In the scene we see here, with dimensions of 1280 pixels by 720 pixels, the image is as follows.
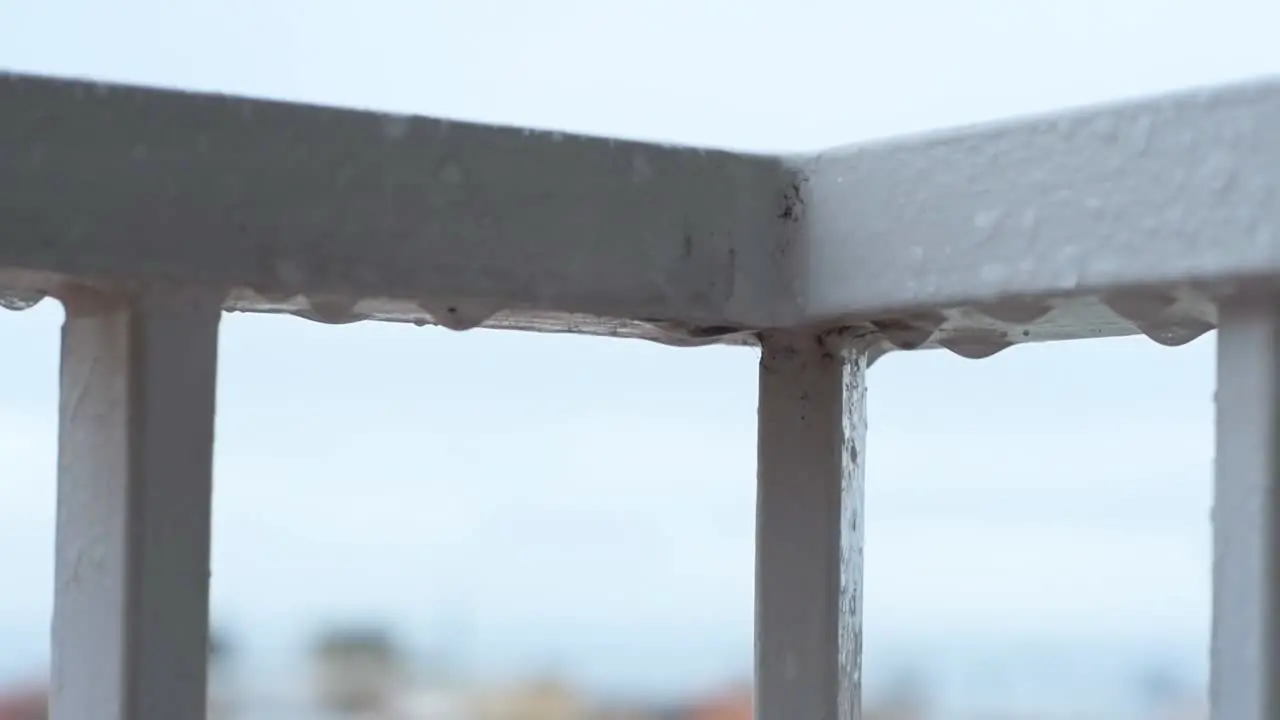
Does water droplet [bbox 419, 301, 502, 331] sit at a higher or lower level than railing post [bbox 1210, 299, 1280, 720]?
higher

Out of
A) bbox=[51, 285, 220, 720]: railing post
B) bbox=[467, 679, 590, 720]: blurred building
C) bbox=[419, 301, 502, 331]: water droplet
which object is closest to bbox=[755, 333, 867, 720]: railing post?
bbox=[419, 301, 502, 331]: water droplet

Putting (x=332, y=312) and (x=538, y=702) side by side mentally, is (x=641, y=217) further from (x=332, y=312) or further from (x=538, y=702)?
(x=538, y=702)

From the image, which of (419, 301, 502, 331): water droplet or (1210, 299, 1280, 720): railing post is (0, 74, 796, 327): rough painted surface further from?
(1210, 299, 1280, 720): railing post

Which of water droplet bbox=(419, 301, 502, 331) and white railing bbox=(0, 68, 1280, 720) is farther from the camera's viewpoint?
water droplet bbox=(419, 301, 502, 331)

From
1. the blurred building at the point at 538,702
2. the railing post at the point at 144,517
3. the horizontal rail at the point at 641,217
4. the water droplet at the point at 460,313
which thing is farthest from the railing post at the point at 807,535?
the blurred building at the point at 538,702

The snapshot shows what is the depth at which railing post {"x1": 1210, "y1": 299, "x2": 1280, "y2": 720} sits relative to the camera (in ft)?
2.67

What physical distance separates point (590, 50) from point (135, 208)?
0.84 m

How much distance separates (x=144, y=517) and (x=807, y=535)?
38 centimetres

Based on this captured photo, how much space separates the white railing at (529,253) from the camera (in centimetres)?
82

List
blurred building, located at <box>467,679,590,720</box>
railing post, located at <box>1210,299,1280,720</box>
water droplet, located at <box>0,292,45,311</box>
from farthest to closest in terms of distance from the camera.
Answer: blurred building, located at <box>467,679,590,720</box>
water droplet, located at <box>0,292,45,311</box>
railing post, located at <box>1210,299,1280,720</box>

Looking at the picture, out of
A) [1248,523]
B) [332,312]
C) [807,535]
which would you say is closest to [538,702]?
[807,535]

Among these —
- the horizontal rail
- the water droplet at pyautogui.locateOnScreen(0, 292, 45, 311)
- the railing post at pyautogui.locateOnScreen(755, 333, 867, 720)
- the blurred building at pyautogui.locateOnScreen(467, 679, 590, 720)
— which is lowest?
the blurred building at pyautogui.locateOnScreen(467, 679, 590, 720)

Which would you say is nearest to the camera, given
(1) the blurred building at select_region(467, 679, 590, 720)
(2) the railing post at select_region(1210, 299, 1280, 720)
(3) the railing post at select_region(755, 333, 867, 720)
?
(2) the railing post at select_region(1210, 299, 1280, 720)

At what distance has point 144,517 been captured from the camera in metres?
0.86
